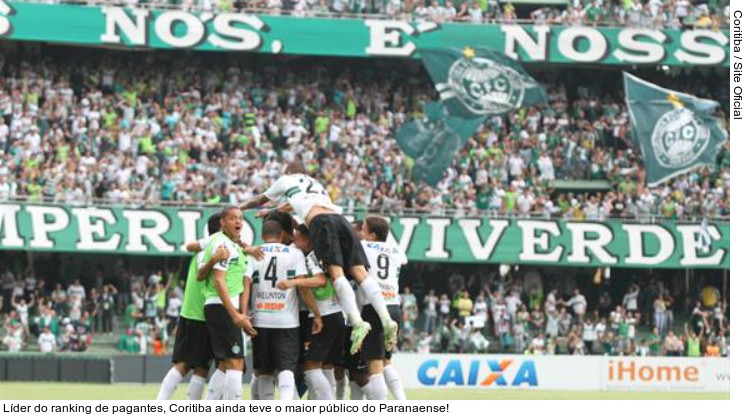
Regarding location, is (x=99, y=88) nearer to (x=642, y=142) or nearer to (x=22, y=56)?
(x=22, y=56)

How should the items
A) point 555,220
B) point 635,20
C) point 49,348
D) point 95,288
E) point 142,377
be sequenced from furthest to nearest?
point 635,20
point 555,220
point 95,288
point 49,348
point 142,377

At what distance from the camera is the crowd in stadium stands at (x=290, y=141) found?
38.3 meters

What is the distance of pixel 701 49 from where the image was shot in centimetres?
4284

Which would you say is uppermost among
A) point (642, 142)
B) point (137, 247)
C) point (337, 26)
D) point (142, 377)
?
point (337, 26)

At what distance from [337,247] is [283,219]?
0.84 meters

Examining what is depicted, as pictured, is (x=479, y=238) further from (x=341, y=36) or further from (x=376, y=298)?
(x=376, y=298)

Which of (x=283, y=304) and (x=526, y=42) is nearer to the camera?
(x=283, y=304)

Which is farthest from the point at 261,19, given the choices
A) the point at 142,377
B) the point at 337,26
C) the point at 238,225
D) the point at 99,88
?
the point at 238,225

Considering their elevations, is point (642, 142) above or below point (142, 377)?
above

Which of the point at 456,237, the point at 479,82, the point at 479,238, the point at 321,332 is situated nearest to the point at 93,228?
the point at 456,237

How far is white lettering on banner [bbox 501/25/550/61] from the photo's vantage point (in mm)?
42344

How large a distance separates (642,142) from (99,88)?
1399 centimetres

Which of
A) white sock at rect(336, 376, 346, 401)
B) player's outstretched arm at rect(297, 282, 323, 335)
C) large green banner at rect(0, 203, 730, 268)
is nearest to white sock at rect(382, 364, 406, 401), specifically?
white sock at rect(336, 376, 346, 401)
